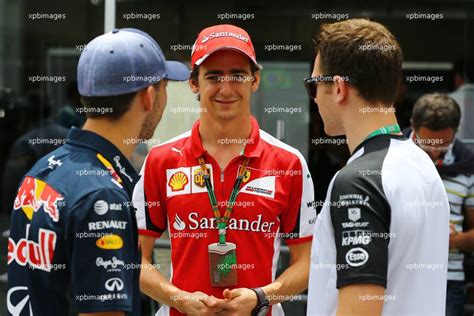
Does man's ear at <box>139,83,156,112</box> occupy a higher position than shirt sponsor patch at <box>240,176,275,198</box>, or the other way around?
man's ear at <box>139,83,156,112</box>

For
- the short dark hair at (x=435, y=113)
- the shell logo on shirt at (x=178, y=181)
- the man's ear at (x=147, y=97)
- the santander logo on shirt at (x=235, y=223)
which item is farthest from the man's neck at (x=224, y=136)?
the short dark hair at (x=435, y=113)

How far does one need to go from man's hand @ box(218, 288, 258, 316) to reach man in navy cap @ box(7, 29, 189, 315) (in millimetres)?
726

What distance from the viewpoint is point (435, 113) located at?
161 inches

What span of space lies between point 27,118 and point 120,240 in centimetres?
333

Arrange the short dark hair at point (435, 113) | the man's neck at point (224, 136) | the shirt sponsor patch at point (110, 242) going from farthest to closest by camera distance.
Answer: the short dark hair at point (435, 113)
the man's neck at point (224, 136)
the shirt sponsor patch at point (110, 242)

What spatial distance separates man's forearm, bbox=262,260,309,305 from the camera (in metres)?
2.81

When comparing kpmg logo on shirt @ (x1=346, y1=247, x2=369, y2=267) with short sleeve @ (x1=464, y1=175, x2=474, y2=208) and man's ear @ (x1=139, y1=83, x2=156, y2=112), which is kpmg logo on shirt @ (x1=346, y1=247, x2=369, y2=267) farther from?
short sleeve @ (x1=464, y1=175, x2=474, y2=208)

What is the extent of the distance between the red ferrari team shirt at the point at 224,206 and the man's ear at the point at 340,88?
824mm

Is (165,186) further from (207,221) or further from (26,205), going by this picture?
(26,205)

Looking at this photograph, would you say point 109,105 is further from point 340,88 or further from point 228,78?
point 228,78

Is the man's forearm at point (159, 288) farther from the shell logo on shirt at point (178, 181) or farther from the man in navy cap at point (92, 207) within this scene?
the man in navy cap at point (92, 207)

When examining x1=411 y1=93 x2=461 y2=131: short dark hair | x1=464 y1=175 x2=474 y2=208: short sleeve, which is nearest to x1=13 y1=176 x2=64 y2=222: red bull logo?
x1=411 y1=93 x2=461 y2=131: short dark hair

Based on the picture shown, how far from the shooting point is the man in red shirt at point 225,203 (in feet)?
9.23

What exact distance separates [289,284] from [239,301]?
24cm
